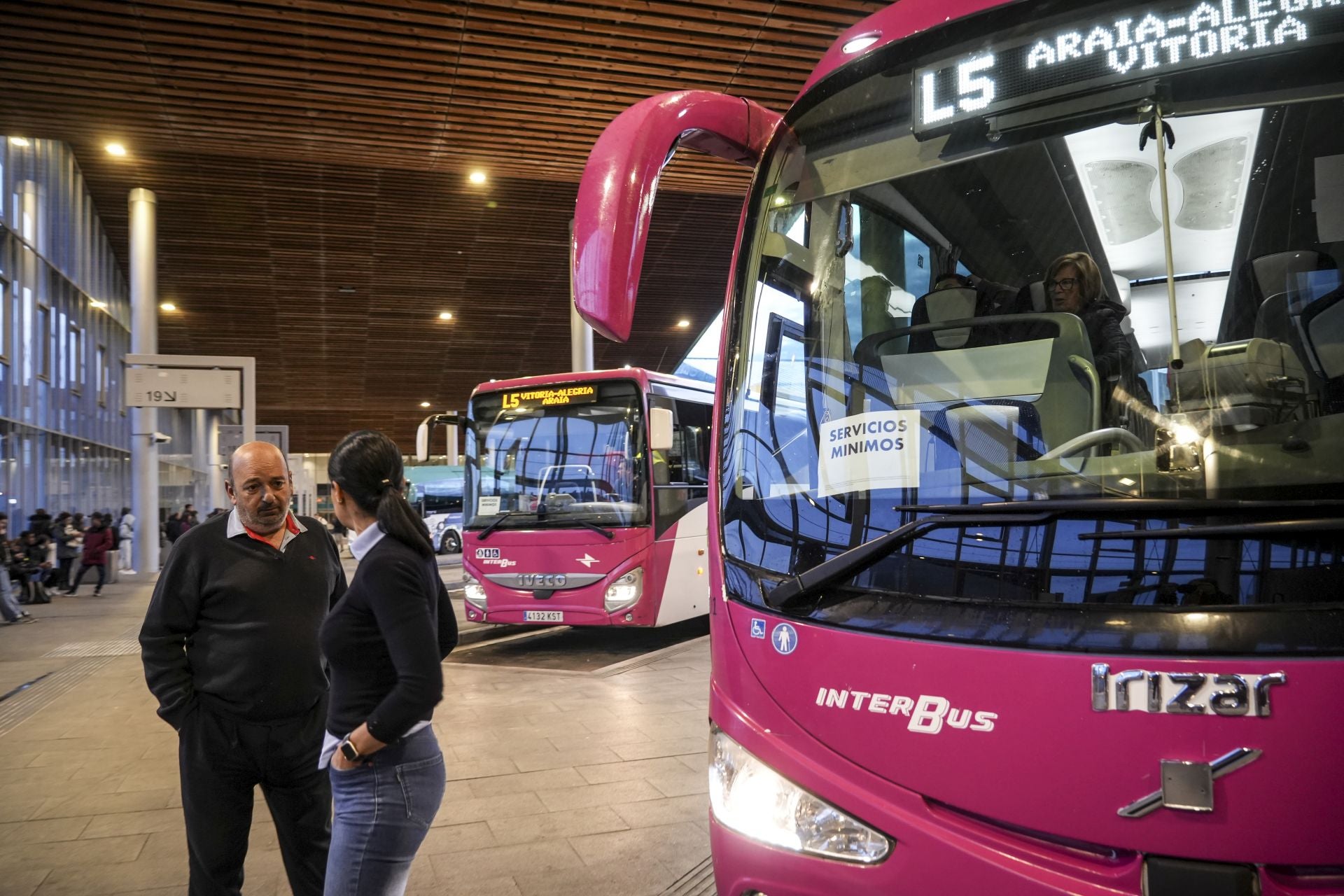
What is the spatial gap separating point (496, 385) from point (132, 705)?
Result: 461 cm

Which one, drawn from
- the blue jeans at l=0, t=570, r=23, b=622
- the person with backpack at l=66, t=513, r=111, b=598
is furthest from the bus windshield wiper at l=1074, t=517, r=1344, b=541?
the person with backpack at l=66, t=513, r=111, b=598

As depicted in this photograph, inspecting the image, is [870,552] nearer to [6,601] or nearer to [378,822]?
[378,822]

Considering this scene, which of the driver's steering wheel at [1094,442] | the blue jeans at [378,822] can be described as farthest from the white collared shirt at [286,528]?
the driver's steering wheel at [1094,442]

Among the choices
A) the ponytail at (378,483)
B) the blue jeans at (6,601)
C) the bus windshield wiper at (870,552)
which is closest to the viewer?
the bus windshield wiper at (870,552)

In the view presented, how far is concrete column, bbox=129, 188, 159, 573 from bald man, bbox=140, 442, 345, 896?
701 inches

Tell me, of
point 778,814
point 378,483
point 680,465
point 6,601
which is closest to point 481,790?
point 378,483

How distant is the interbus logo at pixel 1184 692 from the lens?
1.82 meters

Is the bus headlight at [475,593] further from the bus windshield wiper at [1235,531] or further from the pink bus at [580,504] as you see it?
the bus windshield wiper at [1235,531]

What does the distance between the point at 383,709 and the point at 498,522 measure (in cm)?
834

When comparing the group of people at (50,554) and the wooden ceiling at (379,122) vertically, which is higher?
the wooden ceiling at (379,122)

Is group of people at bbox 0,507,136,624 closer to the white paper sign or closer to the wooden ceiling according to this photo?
the wooden ceiling

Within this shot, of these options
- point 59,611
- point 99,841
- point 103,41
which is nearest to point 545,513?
point 99,841

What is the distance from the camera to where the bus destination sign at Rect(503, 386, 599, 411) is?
35.0 feet

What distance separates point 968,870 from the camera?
2.02 m
